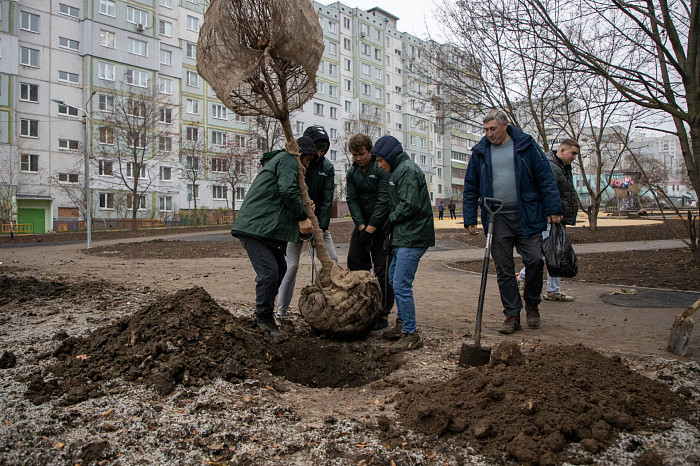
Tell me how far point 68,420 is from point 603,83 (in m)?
15.1

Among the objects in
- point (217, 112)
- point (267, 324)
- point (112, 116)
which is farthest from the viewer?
point (217, 112)

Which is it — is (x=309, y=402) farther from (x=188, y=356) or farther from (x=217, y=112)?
(x=217, y=112)

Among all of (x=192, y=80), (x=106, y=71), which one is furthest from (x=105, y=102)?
(x=192, y=80)

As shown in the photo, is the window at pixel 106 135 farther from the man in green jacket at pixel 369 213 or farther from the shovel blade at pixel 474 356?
the shovel blade at pixel 474 356

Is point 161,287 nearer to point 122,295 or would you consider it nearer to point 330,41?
point 122,295

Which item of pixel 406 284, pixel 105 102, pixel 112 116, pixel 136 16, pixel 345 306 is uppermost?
pixel 136 16

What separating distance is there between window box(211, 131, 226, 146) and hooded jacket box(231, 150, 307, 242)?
45829mm

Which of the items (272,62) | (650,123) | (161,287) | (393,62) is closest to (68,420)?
(272,62)

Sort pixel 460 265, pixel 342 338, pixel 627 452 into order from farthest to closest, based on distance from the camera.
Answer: pixel 460 265
pixel 342 338
pixel 627 452

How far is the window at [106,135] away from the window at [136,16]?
418 inches

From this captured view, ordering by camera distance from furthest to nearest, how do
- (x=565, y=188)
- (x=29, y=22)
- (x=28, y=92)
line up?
(x=29, y=22) < (x=28, y=92) < (x=565, y=188)

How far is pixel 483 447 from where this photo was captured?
2396 mm

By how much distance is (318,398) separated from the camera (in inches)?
125

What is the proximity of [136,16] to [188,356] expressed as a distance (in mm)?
47606
